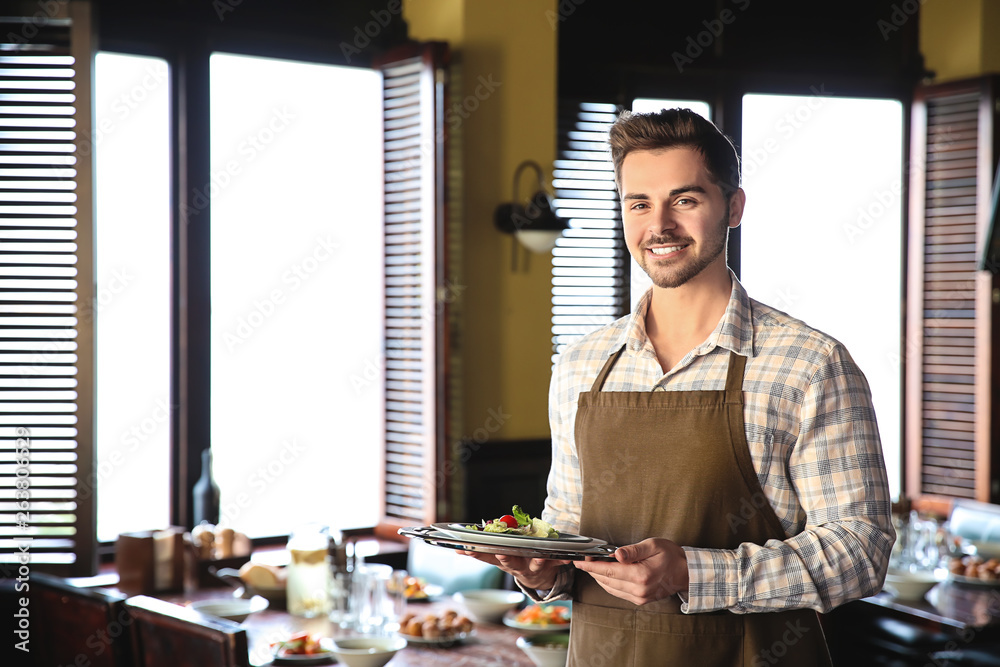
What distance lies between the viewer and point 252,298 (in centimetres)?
436

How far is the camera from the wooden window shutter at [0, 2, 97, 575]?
12.2ft

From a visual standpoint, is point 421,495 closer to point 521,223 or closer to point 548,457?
point 548,457

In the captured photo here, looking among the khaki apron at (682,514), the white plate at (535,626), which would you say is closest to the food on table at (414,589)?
the white plate at (535,626)

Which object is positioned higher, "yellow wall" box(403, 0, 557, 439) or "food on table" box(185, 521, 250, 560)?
"yellow wall" box(403, 0, 557, 439)

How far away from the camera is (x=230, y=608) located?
3.21 m

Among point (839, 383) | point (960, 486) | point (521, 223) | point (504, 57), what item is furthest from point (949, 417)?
point (839, 383)

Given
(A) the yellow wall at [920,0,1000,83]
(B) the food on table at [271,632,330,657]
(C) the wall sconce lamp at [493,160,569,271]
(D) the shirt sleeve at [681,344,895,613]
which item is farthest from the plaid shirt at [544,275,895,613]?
(A) the yellow wall at [920,0,1000,83]

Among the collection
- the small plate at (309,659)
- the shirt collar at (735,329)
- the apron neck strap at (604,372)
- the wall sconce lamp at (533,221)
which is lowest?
the small plate at (309,659)

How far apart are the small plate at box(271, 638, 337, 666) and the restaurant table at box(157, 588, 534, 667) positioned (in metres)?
0.03

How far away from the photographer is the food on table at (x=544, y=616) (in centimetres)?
300

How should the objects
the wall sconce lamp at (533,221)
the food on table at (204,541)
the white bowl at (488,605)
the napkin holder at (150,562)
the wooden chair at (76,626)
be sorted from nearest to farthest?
the wooden chair at (76,626) → the white bowl at (488,605) → the napkin holder at (150,562) → the food on table at (204,541) → the wall sconce lamp at (533,221)

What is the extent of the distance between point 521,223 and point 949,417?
8.37 ft

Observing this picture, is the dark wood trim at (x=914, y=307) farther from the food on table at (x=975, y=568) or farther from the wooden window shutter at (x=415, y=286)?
the wooden window shutter at (x=415, y=286)

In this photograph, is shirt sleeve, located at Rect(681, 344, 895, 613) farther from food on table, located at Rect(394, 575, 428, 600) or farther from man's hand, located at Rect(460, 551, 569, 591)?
food on table, located at Rect(394, 575, 428, 600)
